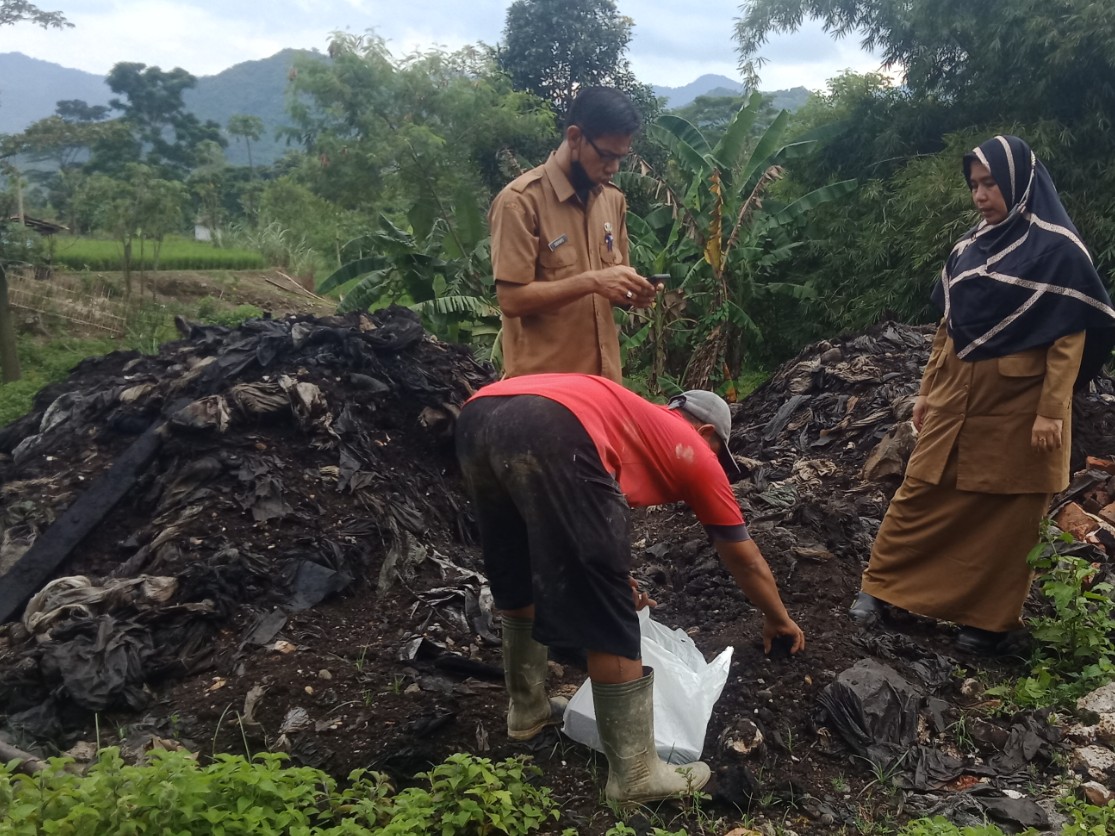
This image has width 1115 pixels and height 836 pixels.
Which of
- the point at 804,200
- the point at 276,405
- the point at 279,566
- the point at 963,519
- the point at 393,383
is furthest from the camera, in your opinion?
the point at 804,200

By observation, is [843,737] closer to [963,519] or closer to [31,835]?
[963,519]

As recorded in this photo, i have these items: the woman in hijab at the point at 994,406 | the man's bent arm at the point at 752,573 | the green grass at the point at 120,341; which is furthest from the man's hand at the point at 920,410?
the green grass at the point at 120,341

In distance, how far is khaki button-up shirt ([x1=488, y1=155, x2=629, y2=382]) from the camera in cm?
302

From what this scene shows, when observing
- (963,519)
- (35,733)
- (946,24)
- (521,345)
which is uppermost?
(946,24)

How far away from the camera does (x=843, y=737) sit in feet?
9.70

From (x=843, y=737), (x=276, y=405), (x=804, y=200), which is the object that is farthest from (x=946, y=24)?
(x=843, y=737)

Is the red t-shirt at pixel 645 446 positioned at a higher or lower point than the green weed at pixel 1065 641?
higher

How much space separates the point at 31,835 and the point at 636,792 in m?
1.47

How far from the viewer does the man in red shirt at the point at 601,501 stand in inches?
92.0

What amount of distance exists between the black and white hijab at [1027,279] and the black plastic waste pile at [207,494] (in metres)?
2.69

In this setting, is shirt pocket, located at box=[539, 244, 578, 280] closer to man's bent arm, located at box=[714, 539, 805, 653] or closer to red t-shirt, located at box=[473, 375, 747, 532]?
red t-shirt, located at box=[473, 375, 747, 532]

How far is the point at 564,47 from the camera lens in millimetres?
20125

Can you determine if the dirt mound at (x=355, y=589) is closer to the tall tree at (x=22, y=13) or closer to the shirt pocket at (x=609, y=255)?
the shirt pocket at (x=609, y=255)

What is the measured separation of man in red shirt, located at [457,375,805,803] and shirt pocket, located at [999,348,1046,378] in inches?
55.9
